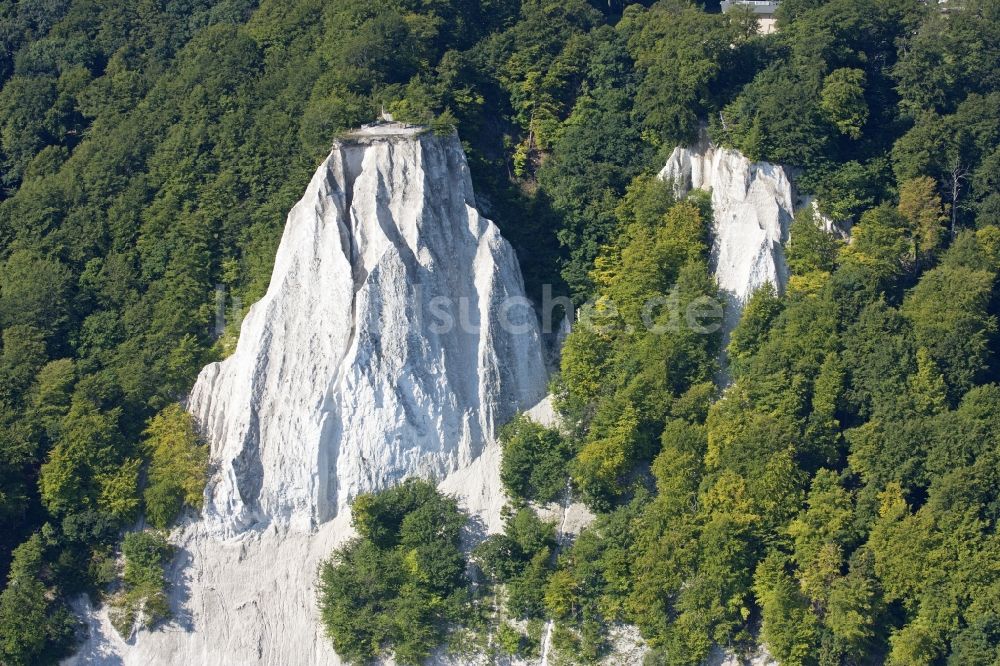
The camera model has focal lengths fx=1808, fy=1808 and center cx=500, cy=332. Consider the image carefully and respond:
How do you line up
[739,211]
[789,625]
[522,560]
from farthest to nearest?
1. [739,211]
2. [522,560]
3. [789,625]

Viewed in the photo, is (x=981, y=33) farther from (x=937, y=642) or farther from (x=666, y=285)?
(x=937, y=642)

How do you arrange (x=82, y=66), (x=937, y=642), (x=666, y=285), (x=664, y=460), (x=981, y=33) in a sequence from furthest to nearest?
(x=82, y=66) → (x=981, y=33) → (x=666, y=285) → (x=664, y=460) → (x=937, y=642)

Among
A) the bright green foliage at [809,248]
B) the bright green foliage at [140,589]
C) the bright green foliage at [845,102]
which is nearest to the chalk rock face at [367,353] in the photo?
the bright green foliage at [140,589]

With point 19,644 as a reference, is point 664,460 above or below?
above

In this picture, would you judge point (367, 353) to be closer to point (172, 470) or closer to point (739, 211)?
point (172, 470)

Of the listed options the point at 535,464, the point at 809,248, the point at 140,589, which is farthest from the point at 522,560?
the point at 809,248

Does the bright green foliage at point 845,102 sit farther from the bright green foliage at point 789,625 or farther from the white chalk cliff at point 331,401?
the bright green foliage at point 789,625

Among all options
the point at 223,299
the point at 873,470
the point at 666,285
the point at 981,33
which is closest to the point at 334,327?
the point at 223,299

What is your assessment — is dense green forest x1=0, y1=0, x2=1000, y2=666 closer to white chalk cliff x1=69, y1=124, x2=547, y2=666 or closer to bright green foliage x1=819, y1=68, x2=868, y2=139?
bright green foliage x1=819, y1=68, x2=868, y2=139
